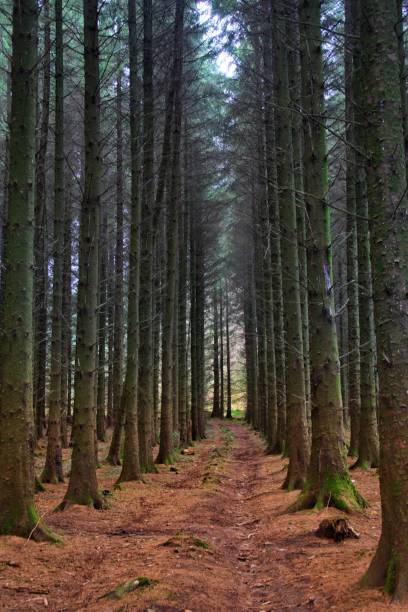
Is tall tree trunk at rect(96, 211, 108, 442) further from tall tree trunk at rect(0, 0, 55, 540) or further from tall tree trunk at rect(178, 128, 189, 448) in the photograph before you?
tall tree trunk at rect(0, 0, 55, 540)

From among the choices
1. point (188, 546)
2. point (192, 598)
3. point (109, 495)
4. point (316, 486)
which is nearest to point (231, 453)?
point (109, 495)

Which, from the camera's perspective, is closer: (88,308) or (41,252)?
(88,308)

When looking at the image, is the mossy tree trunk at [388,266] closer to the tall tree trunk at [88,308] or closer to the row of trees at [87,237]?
the row of trees at [87,237]

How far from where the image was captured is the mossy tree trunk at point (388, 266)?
3.80m

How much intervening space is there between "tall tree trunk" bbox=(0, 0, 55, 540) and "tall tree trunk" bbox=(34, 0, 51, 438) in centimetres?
515

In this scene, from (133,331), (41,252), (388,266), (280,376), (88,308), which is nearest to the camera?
(388,266)

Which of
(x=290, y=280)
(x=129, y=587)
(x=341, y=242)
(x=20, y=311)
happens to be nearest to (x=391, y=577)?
(x=129, y=587)

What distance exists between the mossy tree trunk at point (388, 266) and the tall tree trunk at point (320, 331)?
131 inches

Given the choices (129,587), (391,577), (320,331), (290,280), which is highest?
(290,280)

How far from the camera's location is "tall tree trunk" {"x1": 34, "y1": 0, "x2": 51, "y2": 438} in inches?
490

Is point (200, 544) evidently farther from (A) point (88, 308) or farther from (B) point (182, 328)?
(B) point (182, 328)

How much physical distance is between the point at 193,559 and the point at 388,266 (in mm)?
3281

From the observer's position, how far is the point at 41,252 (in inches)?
603

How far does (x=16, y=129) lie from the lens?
6.35m
